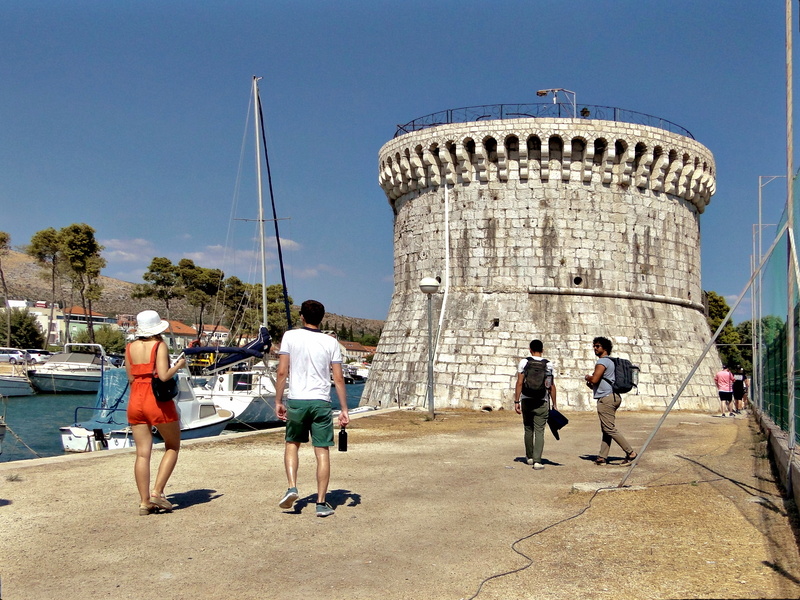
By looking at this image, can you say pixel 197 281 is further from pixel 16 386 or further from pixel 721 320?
pixel 721 320

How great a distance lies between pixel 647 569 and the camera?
167 inches

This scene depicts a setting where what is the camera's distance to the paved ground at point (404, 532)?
13.2 ft

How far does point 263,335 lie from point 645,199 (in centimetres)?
1303

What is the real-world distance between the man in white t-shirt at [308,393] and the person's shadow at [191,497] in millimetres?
967

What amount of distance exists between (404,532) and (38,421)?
28.8 metres

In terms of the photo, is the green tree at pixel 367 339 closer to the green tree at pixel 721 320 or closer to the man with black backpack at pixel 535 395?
the green tree at pixel 721 320

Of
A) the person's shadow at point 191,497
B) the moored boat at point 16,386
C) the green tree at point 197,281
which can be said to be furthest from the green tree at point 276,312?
the person's shadow at point 191,497

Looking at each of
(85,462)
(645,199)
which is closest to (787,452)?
(85,462)

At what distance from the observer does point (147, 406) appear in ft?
18.5

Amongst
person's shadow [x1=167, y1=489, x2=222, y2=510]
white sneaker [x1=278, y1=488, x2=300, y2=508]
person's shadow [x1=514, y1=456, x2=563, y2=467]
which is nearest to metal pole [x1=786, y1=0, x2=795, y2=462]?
person's shadow [x1=514, y1=456, x2=563, y2=467]

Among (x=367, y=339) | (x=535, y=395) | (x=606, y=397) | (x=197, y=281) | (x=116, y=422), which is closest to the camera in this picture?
(x=535, y=395)

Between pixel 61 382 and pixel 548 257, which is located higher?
pixel 548 257

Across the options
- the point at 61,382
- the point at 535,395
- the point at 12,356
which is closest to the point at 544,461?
the point at 535,395

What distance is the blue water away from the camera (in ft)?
65.9
